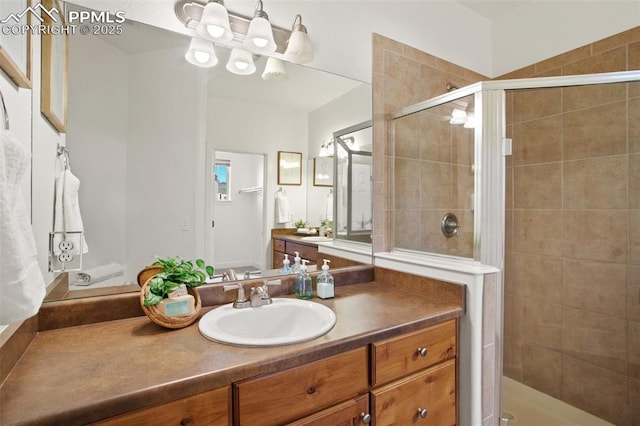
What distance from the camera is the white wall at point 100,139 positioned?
113 cm

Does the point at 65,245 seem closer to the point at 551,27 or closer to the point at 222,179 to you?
the point at 222,179

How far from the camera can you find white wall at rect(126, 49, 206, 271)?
124 cm

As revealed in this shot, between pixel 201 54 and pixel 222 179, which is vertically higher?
pixel 201 54

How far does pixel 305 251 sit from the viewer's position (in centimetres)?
167

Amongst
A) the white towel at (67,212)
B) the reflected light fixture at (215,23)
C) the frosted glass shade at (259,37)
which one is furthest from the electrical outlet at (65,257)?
the frosted glass shade at (259,37)

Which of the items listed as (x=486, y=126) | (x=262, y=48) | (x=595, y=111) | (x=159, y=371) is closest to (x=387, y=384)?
(x=159, y=371)

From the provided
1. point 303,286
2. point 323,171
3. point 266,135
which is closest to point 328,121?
point 323,171

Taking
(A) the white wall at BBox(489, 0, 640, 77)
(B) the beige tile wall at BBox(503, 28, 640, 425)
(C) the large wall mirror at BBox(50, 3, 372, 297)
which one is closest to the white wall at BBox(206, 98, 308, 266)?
(C) the large wall mirror at BBox(50, 3, 372, 297)

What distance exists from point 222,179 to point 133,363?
2.67ft

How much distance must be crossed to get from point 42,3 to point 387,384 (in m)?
1.69

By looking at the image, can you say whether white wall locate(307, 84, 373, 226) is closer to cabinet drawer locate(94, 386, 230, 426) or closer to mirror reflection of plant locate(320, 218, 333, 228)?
mirror reflection of plant locate(320, 218, 333, 228)

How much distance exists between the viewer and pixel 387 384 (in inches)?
43.6

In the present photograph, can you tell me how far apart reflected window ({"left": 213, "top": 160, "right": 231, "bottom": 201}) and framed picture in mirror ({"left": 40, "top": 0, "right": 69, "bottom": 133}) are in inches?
21.4

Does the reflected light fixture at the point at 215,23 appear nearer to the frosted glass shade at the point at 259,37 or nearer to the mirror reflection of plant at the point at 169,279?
the frosted glass shade at the point at 259,37
